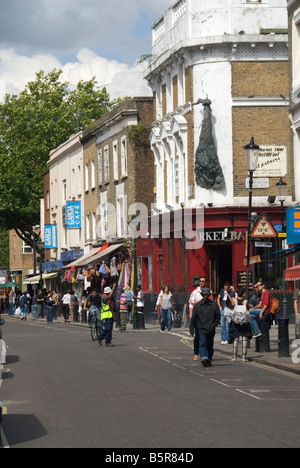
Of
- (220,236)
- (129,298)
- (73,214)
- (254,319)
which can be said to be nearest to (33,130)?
(73,214)

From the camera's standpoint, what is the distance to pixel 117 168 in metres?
56.8

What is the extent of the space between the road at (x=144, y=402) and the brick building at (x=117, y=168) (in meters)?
27.4

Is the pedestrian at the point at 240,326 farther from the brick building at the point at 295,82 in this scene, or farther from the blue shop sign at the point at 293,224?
the brick building at the point at 295,82

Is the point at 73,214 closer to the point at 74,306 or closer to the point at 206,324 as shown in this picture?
the point at 74,306

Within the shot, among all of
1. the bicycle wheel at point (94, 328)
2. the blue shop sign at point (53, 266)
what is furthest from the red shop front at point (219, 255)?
the blue shop sign at point (53, 266)

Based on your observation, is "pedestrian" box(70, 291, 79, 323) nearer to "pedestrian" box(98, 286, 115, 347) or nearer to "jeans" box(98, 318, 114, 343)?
"pedestrian" box(98, 286, 115, 347)

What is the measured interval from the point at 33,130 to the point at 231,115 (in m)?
41.7

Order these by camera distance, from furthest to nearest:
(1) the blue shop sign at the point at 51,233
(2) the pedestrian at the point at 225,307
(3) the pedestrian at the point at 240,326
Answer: (1) the blue shop sign at the point at 51,233 < (2) the pedestrian at the point at 225,307 < (3) the pedestrian at the point at 240,326

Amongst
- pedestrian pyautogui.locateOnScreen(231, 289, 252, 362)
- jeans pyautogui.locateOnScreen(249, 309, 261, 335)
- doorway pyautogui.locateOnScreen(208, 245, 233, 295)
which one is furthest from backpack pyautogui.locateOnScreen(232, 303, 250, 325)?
doorway pyautogui.locateOnScreen(208, 245, 233, 295)

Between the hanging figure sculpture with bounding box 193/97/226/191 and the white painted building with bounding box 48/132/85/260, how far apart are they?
83.0ft

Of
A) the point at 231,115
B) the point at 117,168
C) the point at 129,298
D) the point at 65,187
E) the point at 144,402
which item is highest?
the point at 65,187

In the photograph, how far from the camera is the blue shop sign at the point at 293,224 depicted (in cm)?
2856

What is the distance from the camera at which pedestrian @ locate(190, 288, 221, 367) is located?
22.7 meters

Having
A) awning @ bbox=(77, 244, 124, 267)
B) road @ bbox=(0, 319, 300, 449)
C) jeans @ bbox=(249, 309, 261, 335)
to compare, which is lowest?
road @ bbox=(0, 319, 300, 449)
